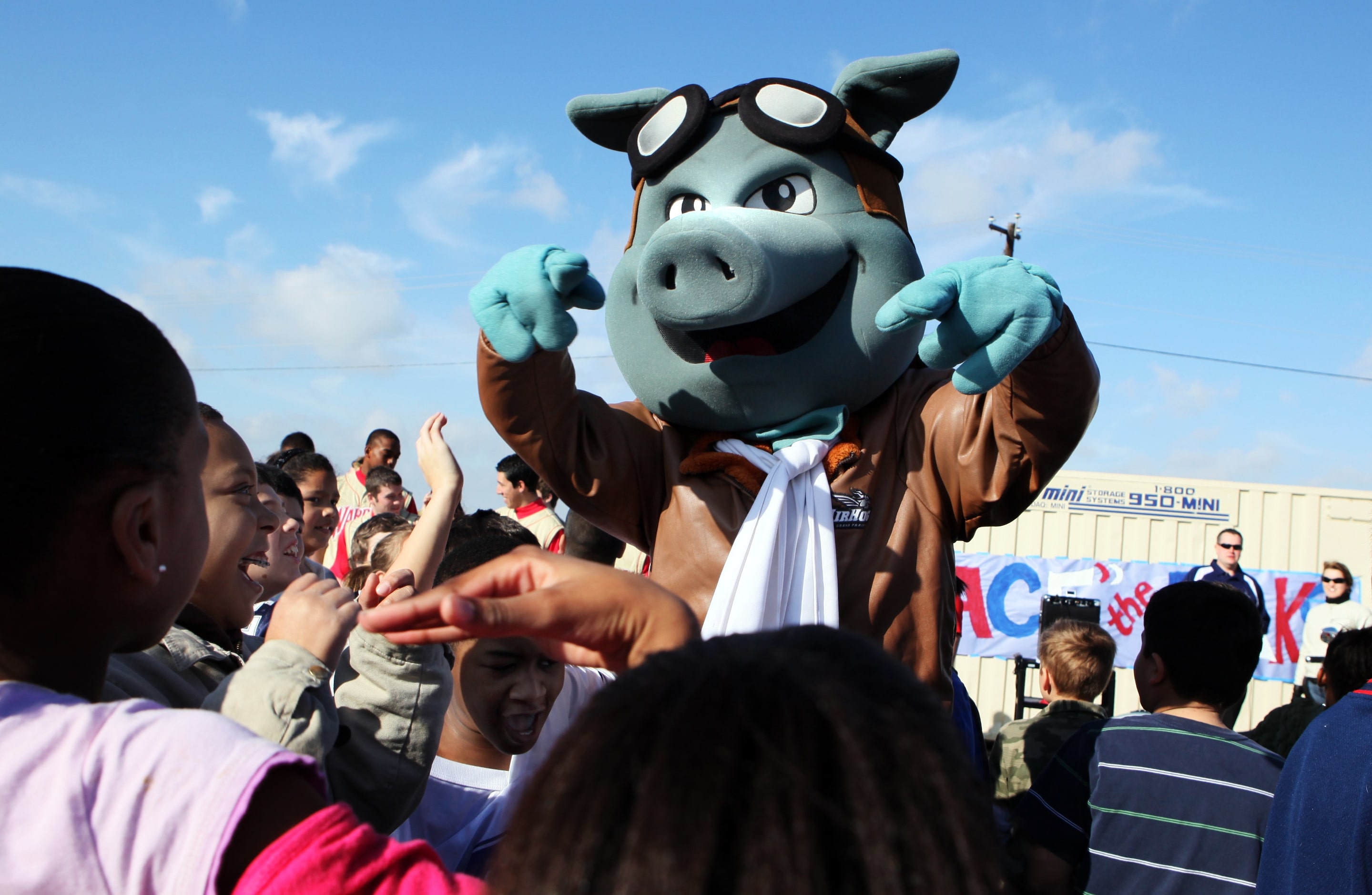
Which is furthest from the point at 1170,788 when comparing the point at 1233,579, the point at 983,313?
the point at 1233,579

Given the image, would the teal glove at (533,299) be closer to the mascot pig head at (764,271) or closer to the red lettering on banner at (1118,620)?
the mascot pig head at (764,271)

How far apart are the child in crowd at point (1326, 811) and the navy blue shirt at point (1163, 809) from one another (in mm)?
231

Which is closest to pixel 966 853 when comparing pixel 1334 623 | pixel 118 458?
pixel 118 458

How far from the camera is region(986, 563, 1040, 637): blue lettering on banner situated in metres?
9.37

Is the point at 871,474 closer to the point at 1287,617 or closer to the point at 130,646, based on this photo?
the point at 130,646

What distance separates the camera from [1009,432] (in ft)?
7.73

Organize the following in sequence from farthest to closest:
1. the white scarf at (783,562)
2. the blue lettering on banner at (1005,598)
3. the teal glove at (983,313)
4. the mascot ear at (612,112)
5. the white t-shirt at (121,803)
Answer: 1. the blue lettering on banner at (1005,598)
2. the mascot ear at (612,112)
3. the white scarf at (783,562)
4. the teal glove at (983,313)
5. the white t-shirt at (121,803)

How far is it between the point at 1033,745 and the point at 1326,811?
4.81ft

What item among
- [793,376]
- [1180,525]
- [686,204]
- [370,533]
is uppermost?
[1180,525]

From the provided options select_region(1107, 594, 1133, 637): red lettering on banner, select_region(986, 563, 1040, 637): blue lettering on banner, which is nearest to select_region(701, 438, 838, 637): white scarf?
select_region(986, 563, 1040, 637): blue lettering on banner

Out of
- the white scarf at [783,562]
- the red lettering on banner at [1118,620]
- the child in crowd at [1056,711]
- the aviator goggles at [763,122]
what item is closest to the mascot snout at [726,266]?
the aviator goggles at [763,122]

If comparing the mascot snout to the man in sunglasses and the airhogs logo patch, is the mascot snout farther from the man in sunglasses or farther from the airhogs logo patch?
the man in sunglasses

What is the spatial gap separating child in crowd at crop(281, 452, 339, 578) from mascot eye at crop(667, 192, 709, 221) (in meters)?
2.58

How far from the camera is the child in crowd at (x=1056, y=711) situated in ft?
11.2
